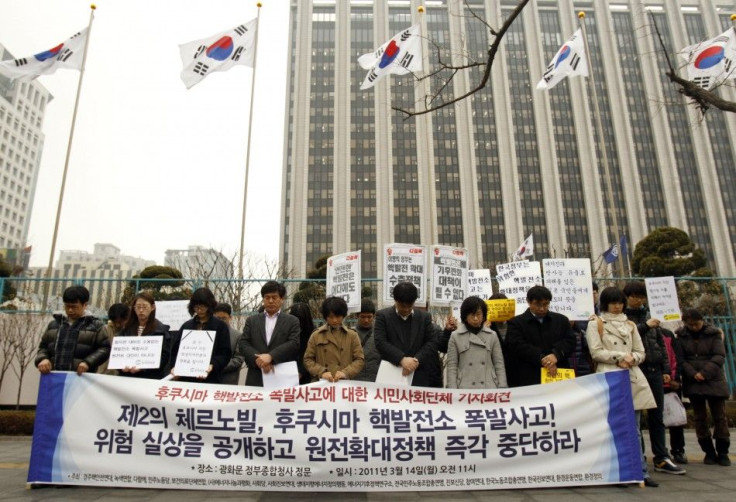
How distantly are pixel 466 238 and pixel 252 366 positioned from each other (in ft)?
181

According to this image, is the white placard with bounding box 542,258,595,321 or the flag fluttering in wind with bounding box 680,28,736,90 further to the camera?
the flag fluttering in wind with bounding box 680,28,736,90

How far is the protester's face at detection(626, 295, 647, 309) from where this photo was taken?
4.84 meters

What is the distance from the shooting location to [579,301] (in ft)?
19.3

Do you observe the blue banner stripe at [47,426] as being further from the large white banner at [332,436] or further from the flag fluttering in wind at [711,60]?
the flag fluttering in wind at [711,60]

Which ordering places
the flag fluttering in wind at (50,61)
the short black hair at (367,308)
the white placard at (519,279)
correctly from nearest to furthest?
the short black hair at (367,308) → the white placard at (519,279) → the flag fluttering in wind at (50,61)

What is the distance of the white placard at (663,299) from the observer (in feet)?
21.5

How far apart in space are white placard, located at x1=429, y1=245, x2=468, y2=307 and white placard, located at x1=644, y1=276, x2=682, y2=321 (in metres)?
2.87

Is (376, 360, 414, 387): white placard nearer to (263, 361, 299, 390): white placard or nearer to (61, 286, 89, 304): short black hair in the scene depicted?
(263, 361, 299, 390): white placard

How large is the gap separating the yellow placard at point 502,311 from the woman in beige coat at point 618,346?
0.88 meters

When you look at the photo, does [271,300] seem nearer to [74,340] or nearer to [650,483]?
[74,340]

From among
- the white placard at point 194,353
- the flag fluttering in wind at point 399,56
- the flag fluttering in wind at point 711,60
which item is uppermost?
the flag fluttering in wind at point 399,56

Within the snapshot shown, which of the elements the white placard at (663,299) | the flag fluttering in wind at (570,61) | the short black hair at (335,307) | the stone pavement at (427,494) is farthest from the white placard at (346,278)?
the flag fluttering in wind at (570,61)

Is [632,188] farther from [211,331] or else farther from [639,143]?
[211,331]

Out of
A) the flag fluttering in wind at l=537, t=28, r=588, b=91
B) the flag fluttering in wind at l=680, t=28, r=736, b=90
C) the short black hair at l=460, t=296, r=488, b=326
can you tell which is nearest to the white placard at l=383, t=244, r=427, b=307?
the short black hair at l=460, t=296, r=488, b=326
